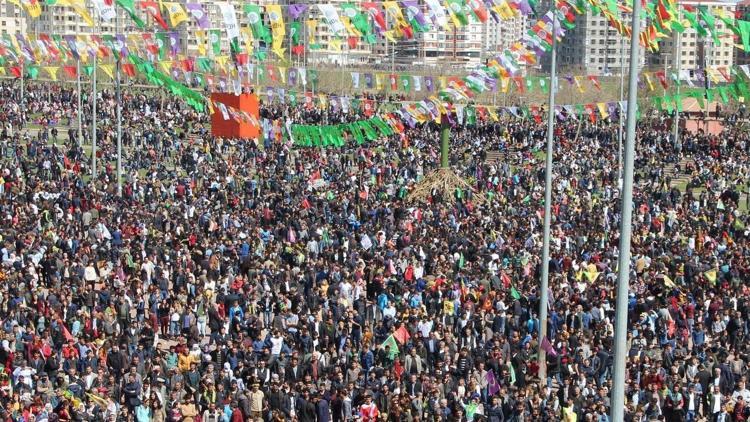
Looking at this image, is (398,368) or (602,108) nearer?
(398,368)

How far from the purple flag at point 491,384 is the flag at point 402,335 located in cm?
227

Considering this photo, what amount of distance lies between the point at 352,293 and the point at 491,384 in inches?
258

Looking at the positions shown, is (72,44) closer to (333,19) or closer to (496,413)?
(333,19)

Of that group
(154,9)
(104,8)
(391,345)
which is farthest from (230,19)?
(391,345)

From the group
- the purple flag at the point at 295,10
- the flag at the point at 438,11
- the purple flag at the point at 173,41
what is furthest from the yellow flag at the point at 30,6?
the flag at the point at 438,11

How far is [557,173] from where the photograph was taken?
44875 mm

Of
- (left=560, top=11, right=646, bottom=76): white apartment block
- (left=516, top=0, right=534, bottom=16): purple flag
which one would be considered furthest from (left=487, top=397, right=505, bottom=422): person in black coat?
(left=560, top=11, right=646, bottom=76): white apartment block

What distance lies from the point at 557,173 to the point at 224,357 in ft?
86.7

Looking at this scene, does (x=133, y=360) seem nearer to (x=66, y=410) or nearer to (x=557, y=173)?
(x=66, y=410)

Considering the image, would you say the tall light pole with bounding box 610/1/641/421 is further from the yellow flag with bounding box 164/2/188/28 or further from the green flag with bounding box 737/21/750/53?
the yellow flag with bounding box 164/2/188/28

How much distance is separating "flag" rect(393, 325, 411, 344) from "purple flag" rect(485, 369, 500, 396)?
227 centimetres

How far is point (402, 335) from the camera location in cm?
2144

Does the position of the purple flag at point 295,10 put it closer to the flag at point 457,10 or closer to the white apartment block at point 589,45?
the flag at point 457,10

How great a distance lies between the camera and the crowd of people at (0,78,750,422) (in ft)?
59.6
